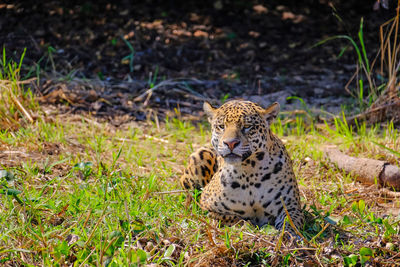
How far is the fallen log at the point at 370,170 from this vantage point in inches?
239

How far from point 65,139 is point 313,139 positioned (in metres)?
3.07

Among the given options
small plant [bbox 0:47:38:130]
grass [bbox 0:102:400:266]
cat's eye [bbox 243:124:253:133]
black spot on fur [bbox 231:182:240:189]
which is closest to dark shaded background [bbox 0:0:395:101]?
small plant [bbox 0:47:38:130]

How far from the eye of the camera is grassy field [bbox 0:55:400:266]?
4277 mm

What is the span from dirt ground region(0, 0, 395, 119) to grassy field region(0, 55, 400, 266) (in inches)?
51.2

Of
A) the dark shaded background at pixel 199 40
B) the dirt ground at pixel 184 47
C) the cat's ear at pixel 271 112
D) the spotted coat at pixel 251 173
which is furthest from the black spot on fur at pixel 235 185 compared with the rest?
the dark shaded background at pixel 199 40

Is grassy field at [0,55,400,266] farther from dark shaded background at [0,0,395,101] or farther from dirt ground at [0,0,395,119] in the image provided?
dark shaded background at [0,0,395,101]

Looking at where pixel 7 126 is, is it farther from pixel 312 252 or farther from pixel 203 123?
pixel 312 252

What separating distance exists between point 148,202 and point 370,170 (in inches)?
96.9

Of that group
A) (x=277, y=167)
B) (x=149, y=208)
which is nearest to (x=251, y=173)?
(x=277, y=167)

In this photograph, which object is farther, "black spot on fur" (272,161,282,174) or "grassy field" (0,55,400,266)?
"black spot on fur" (272,161,282,174)

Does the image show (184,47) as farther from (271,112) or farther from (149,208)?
(149,208)

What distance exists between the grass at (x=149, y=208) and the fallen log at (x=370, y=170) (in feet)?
0.38

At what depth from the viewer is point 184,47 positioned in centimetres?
1116

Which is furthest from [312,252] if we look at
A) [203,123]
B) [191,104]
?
[191,104]
